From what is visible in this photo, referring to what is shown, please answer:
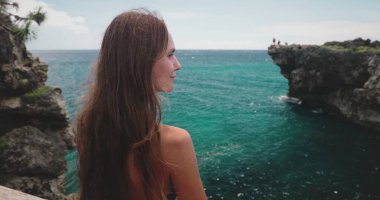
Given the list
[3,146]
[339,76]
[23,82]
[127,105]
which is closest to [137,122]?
[127,105]

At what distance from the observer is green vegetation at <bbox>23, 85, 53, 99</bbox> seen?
55.1ft

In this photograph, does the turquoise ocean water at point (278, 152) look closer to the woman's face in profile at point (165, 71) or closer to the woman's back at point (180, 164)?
the woman's face in profile at point (165, 71)

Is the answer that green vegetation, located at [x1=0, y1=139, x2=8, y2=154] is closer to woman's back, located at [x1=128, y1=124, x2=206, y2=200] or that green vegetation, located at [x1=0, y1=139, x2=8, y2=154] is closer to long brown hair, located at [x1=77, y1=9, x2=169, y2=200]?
long brown hair, located at [x1=77, y1=9, x2=169, y2=200]

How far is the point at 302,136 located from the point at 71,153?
82.0ft

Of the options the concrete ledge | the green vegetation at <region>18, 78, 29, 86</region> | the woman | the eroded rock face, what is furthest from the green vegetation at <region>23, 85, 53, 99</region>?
the woman

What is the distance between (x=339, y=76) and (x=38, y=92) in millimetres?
36776

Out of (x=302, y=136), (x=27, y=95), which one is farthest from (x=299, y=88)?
(x=27, y=95)

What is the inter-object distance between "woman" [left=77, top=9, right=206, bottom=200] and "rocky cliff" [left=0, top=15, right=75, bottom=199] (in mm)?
15188

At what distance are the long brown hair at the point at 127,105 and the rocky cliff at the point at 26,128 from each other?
15.2 metres

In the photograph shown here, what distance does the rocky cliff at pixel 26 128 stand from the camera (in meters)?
15.0

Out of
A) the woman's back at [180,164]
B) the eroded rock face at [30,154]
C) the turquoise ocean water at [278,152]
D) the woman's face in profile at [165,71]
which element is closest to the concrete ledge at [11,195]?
the turquoise ocean water at [278,152]

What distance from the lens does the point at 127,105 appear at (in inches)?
85.6

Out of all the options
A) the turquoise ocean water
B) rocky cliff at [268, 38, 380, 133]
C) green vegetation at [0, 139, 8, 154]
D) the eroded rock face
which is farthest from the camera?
rocky cliff at [268, 38, 380, 133]

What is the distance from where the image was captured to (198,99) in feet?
183
